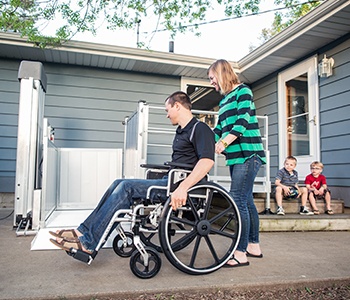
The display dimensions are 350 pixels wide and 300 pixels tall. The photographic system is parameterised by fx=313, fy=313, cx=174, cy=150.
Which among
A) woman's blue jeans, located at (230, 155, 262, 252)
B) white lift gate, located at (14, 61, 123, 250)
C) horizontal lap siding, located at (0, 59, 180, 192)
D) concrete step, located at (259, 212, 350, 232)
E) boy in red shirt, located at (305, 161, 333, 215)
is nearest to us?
woman's blue jeans, located at (230, 155, 262, 252)

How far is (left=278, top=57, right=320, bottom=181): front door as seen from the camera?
4.35 meters

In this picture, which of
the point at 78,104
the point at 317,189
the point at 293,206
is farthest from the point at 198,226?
the point at 78,104

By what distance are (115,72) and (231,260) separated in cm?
399

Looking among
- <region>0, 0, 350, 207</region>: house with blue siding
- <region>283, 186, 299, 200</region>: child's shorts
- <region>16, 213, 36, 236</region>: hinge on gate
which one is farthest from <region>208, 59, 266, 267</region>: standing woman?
<region>0, 0, 350, 207</region>: house with blue siding

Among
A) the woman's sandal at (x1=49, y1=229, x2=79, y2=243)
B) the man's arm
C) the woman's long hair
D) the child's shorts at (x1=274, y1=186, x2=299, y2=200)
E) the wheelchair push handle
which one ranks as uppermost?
the woman's long hair

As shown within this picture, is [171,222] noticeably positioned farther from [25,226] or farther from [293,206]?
[293,206]

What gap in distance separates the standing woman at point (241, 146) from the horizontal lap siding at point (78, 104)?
3.26 m

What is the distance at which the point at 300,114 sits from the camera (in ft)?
15.3

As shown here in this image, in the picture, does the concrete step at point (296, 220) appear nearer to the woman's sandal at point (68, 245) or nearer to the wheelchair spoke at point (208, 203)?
the wheelchair spoke at point (208, 203)

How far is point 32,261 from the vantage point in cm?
196

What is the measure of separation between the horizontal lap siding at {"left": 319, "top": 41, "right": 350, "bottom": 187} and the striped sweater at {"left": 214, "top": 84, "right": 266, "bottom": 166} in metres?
2.30

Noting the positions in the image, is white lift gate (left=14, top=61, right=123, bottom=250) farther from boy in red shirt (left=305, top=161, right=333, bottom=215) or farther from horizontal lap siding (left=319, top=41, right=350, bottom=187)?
horizontal lap siding (left=319, top=41, right=350, bottom=187)

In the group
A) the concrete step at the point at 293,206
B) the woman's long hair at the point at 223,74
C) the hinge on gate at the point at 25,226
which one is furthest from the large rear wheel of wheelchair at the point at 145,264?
the concrete step at the point at 293,206

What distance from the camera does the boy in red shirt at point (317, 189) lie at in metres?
3.45
